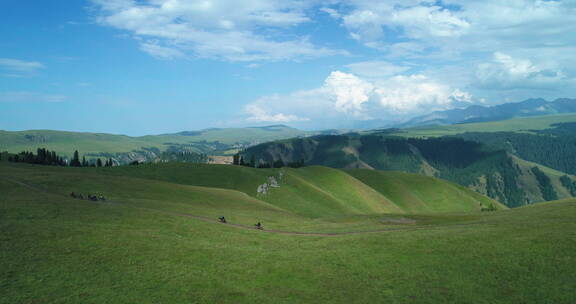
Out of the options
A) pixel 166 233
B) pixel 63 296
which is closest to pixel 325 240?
pixel 166 233

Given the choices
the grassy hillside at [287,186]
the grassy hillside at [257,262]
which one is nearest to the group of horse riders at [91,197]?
the grassy hillside at [257,262]

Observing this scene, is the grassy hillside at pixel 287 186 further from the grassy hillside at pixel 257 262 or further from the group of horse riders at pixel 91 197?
the grassy hillside at pixel 257 262

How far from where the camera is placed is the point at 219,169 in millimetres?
160375

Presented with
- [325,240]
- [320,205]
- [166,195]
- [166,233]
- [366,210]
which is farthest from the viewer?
[366,210]

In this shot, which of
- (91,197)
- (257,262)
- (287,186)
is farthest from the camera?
(287,186)

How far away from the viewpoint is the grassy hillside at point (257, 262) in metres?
29.8

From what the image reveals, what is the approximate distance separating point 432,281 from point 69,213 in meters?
51.1

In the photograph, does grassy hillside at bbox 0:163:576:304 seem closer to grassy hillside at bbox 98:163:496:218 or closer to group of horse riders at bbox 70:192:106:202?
group of horse riders at bbox 70:192:106:202

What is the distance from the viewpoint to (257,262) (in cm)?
3956

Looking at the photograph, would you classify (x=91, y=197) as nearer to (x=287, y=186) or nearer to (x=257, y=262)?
(x=257, y=262)

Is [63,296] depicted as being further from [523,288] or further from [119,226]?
[523,288]

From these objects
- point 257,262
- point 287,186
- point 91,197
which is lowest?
point 287,186

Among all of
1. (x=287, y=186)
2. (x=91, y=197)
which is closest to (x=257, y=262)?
(x=91, y=197)

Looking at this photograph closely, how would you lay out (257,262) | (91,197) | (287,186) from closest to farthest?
(257,262), (91,197), (287,186)
